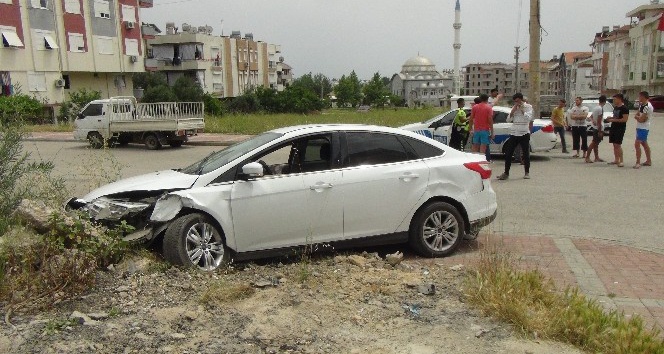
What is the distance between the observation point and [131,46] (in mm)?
51812

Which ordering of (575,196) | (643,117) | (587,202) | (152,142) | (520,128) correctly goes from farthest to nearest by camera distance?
(152,142)
(643,117)
(520,128)
(575,196)
(587,202)

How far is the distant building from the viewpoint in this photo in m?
142

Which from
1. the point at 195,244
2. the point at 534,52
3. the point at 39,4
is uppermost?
the point at 39,4

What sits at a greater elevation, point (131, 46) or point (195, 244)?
point (131, 46)

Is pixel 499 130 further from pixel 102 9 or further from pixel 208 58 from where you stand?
pixel 208 58

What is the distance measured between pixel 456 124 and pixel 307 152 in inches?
319

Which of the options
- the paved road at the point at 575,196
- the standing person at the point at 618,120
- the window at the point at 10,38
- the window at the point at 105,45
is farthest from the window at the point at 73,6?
the standing person at the point at 618,120

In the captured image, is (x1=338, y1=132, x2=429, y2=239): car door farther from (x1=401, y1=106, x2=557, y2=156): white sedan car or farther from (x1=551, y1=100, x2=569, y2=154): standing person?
(x1=551, y1=100, x2=569, y2=154): standing person

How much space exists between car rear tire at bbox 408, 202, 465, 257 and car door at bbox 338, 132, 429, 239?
0.20m

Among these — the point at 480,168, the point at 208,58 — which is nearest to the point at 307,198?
the point at 480,168

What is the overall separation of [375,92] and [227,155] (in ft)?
378

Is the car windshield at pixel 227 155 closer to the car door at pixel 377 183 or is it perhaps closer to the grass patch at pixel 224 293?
the car door at pixel 377 183

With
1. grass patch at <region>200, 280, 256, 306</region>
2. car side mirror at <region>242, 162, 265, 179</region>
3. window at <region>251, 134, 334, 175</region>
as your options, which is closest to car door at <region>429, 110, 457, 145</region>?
window at <region>251, 134, 334, 175</region>

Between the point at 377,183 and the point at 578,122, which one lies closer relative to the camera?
the point at 377,183
